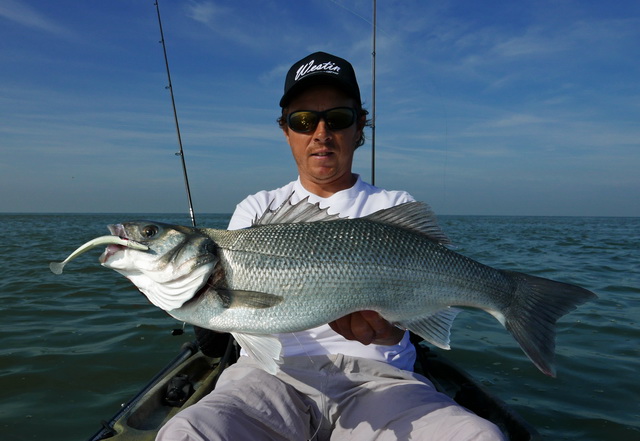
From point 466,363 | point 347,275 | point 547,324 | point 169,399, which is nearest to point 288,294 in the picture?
point 347,275

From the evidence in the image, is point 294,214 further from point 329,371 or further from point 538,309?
point 538,309

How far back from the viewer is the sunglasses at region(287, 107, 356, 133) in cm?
383

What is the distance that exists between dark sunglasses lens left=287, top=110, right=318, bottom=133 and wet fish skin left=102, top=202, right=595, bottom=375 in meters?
1.32

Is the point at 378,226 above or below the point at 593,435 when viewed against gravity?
above

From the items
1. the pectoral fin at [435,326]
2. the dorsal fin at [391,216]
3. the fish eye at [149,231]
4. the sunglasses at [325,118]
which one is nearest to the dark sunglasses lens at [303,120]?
the sunglasses at [325,118]

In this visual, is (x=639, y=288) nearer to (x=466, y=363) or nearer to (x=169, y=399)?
(x=466, y=363)

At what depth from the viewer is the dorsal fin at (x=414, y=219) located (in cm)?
296

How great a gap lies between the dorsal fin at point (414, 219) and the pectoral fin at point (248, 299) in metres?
0.85

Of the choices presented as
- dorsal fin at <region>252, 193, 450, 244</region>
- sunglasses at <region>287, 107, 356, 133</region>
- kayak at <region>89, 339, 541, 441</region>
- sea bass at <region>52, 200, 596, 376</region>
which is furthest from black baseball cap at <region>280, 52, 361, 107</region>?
kayak at <region>89, 339, 541, 441</region>

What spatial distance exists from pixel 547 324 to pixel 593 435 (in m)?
2.17

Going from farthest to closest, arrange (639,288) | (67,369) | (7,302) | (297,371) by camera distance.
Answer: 1. (639,288)
2. (7,302)
3. (67,369)
4. (297,371)

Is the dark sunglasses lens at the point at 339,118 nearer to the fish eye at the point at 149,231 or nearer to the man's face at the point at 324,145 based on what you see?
the man's face at the point at 324,145

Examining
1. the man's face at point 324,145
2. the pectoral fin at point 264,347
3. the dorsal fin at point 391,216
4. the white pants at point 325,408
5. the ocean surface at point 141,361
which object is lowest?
the ocean surface at point 141,361

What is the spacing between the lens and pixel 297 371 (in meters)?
3.16
